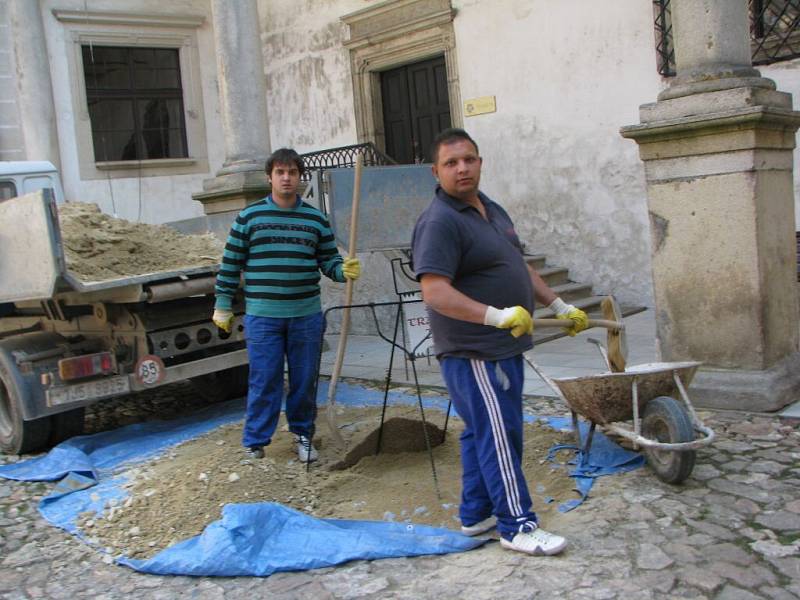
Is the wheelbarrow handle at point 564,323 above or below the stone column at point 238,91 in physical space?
below

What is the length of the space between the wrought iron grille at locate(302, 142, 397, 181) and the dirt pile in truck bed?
4955 millimetres

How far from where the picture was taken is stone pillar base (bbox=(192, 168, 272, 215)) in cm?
847

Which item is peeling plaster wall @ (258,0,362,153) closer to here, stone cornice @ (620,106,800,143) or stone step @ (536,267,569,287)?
stone step @ (536,267,569,287)

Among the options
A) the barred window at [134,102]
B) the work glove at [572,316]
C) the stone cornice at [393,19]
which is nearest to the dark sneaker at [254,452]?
the work glove at [572,316]

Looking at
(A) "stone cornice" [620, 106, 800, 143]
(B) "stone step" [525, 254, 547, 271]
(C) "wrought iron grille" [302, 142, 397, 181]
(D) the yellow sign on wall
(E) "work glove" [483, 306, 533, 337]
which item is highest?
(D) the yellow sign on wall

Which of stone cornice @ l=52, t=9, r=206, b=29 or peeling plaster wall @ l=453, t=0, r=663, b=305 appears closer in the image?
peeling plaster wall @ l=453, t=0, r=663, b=305

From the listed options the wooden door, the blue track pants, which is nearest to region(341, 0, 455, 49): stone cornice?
the wooden door

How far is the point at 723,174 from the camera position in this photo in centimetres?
518

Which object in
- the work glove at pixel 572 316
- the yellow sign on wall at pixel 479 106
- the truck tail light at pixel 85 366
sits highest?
the yellow sign on wall at pixel 479 106

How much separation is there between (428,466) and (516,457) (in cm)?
124

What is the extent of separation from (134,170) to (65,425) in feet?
28.3

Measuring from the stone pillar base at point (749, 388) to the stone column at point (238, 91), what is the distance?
5.13 m

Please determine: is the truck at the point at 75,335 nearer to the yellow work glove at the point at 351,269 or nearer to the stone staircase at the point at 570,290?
the yellow work glove at the point at 351,269

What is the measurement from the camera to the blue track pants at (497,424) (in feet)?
10.9
